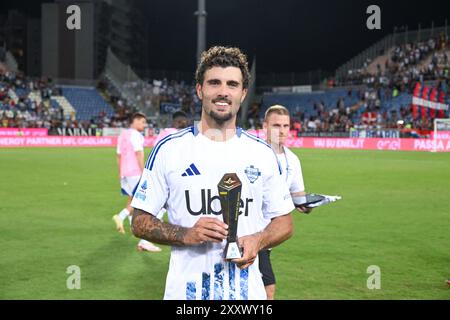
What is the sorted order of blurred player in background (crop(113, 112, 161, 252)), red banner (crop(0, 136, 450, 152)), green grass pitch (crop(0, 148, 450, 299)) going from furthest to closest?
red banner (crop(0, 136, 450, 152)), blurred player in background (crop(113, 112, 161, 252)), green grass pitch (crop(0, 148, 450, 299))

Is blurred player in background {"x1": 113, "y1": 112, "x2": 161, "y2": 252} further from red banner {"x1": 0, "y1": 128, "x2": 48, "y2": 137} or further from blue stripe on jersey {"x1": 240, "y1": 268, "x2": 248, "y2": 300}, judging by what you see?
red banner {"x1": 0, "y1": 128, "x2": 48, "y2": 137}

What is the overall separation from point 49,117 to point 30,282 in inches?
1654

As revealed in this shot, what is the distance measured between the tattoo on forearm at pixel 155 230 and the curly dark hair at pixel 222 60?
812 millimetres

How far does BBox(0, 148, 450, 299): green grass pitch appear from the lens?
5.74 m

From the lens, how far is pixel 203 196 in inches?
108

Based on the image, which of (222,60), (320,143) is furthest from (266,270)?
(320,143)

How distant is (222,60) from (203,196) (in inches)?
29.4

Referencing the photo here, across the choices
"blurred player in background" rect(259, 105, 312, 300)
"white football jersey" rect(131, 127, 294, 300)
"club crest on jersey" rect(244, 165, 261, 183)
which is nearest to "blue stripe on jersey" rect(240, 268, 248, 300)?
"white football jersey" rect(131, 127, 294, 300)

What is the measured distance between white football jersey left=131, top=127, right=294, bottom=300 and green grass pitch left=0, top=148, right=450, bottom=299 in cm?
279

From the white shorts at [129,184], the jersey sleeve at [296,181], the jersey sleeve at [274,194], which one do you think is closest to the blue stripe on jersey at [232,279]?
the jersey sleeve at [274,194]

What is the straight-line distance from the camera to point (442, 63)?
4391 cm

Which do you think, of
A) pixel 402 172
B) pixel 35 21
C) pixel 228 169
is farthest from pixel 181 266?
pixel 35 21

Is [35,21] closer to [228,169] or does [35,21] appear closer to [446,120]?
[446,120]

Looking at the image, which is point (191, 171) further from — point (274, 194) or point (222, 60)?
point (222, 60)
